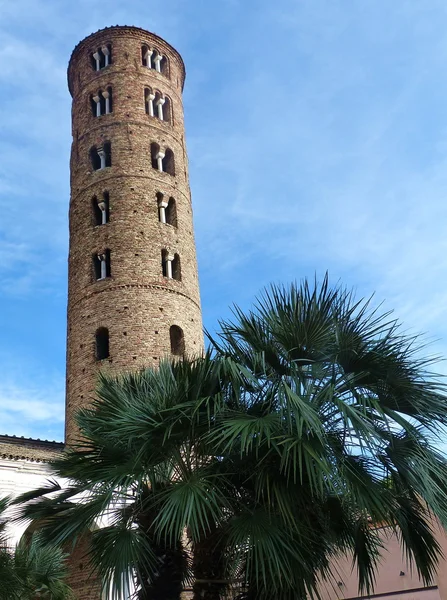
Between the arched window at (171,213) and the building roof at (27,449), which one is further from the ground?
the arched window at (171,213)

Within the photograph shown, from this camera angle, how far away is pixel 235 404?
336 inches

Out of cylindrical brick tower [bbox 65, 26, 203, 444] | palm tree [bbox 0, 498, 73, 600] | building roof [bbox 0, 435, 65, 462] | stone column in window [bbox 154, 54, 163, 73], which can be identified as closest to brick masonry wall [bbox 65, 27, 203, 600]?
cylindrical brick tower [bbox 65, 26, 203, 444]

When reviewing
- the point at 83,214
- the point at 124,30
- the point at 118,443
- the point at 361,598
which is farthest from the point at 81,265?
the point at 118,443

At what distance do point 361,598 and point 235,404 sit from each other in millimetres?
10260

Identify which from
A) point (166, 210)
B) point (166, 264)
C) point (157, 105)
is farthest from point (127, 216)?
point (157, 105)

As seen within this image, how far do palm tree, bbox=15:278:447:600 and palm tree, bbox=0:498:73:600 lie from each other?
0.50 m

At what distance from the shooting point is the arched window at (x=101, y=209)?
2239cm

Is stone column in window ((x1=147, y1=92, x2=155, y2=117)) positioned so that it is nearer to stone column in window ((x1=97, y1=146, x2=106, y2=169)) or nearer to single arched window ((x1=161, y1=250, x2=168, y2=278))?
stone column in window ((x1=97, y1=146, x2=106, y2=169))

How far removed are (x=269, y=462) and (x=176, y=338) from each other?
13115 millimetres

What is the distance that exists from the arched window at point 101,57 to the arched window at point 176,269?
8.31 meters

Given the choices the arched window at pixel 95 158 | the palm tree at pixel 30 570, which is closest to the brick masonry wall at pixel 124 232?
the arched window at pixel 95 158

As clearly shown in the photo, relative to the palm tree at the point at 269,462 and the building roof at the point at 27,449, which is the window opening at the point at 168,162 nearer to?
the building roof at the point at 27,449

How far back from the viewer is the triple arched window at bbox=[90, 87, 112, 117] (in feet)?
79.7

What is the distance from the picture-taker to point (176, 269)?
71.9ft
